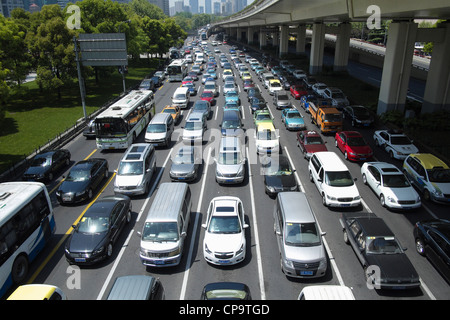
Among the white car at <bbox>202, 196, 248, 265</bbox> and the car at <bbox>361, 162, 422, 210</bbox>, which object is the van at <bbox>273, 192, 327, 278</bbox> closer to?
the white car at <bbox>202, 196, 248, 265</bbox>

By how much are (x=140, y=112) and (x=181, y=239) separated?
18.5 m

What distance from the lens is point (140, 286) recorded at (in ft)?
32.9

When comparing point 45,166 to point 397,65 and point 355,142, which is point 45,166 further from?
point 397,65

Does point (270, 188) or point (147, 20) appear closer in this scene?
point (270, 188)

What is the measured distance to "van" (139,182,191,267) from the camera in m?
13.0

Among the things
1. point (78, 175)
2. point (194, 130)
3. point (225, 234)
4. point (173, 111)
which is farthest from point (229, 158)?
point (173, 111)

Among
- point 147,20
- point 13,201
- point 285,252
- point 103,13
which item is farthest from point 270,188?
point 147,20

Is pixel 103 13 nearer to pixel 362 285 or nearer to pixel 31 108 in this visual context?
pixel 31 108

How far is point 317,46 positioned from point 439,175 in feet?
132

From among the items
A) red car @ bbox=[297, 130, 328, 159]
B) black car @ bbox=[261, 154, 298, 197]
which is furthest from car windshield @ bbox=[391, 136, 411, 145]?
black car @ bbox=[261, 154, 298, 197]

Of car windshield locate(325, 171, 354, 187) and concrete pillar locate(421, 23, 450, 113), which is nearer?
car windshield locate(325, 171, 354, 187)

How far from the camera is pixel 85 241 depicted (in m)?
13.7

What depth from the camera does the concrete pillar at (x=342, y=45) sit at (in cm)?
5056

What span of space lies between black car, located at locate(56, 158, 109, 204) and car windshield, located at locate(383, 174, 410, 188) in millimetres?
15513
